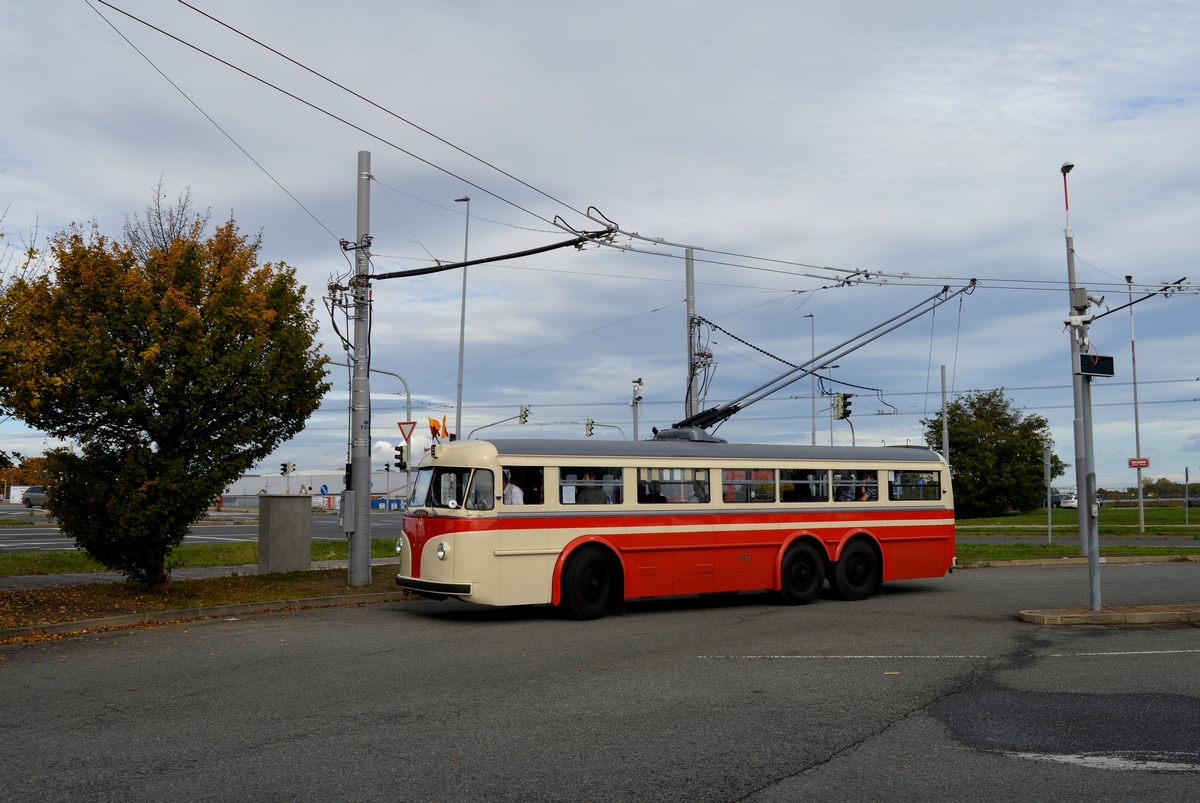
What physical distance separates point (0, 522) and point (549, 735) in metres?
42.6

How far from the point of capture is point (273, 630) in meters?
13.3

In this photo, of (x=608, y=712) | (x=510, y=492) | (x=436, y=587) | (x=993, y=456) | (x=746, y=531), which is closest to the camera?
(x=608, y=712)

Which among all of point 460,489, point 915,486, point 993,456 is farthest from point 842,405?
point 993,456

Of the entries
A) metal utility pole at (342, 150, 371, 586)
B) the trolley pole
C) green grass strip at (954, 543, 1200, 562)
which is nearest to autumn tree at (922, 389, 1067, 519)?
green grass strip at (954, 543, 1200, 562)

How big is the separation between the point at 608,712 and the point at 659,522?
7534mm

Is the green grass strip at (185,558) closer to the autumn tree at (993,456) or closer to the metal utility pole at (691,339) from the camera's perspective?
the metal utility pole at (691,339)

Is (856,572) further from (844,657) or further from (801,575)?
(844,657)

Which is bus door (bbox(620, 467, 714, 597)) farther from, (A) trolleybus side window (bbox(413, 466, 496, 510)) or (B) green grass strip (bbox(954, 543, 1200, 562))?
(B) green grass strip (bbox(954, 543, 1200, 562))

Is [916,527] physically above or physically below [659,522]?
below

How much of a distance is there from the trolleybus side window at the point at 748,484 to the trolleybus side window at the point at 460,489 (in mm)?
3876

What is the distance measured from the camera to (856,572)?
17469 mm

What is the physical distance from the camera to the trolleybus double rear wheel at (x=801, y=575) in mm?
16656

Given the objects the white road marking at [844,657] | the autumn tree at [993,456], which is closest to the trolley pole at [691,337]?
the white road marking at [844,657]

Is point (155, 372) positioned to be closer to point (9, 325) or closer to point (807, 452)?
point (9, 325)
